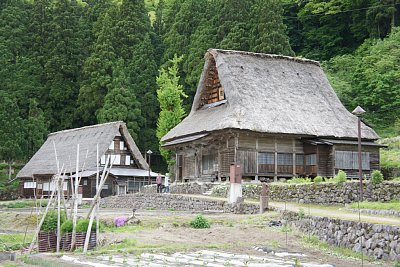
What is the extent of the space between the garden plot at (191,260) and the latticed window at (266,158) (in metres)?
19.0

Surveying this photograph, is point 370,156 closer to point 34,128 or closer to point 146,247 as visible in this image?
point 146,247

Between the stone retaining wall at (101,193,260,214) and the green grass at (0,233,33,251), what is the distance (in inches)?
324

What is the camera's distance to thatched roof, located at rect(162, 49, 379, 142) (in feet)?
103

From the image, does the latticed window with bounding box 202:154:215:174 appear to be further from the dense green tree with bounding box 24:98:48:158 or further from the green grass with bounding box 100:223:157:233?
the dense green tree with bounding box 24:98:48:158

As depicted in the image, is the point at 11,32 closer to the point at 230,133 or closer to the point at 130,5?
the point at 130,5

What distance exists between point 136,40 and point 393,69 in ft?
78.8

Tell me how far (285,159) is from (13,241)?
1825 cm

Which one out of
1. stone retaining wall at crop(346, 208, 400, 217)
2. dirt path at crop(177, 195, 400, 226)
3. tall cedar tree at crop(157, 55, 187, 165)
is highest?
tall cedar tree at crop(157, 55, 187, 165)

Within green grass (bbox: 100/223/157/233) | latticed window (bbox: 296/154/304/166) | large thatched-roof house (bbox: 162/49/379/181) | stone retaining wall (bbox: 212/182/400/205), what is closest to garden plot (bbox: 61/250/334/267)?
green grass (bbox: 100/223/157/233)

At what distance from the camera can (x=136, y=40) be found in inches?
2156

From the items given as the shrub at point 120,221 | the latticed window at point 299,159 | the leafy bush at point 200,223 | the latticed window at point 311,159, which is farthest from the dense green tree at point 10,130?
the leafy bush at point 200,223

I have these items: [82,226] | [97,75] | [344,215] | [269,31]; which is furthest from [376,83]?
[82,226]

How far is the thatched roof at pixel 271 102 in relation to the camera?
3148 centimetres

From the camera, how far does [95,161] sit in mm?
41188
